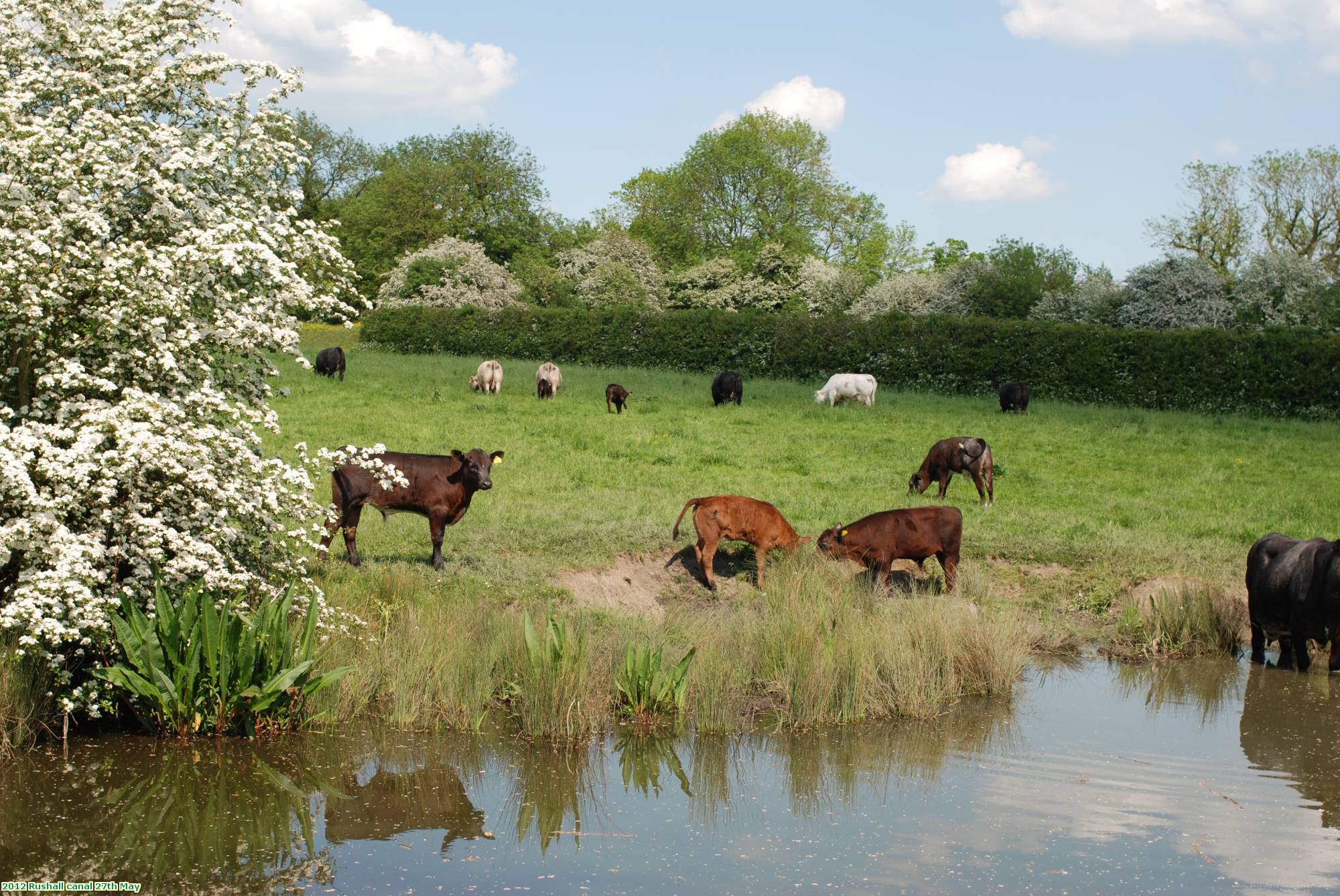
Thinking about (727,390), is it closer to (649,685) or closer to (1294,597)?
(1294,597)

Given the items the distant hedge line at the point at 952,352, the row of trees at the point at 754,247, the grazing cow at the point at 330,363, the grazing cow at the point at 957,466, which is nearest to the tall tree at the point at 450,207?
the row of trees at the point at 754,247

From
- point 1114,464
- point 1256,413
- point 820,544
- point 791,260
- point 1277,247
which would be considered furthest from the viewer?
point 791,260

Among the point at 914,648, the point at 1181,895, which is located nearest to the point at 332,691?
the point at 914,648

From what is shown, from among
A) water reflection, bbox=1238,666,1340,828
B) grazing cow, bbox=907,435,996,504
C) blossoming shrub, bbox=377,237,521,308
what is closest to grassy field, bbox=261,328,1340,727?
grazing cow, bbox=907,435,996,504

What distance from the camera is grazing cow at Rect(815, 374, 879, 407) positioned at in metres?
30.5

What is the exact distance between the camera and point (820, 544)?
528 inches

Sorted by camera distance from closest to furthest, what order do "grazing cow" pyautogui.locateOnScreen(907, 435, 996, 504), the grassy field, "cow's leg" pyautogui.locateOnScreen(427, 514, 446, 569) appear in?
1. the grassy field
2. "cow's leg" pyautogui.locateOnScreen(427, 514, 446, 569)
3. "grazing cow" pyautogui.locateOnScreen(907, 435, 996, 504)

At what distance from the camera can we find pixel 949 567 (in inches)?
520

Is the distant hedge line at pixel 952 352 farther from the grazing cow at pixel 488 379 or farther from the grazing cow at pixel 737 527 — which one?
the grazing cow at pixel 737 527

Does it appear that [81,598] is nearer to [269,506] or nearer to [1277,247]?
[269,506]

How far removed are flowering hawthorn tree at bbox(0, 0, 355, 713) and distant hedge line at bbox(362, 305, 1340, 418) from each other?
Answer: 89.8 ft

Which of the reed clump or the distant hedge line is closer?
the reed clump

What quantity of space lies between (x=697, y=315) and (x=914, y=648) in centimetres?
3290

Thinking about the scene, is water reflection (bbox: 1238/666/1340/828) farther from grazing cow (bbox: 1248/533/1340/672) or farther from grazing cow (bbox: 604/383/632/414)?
grazing cow (bbox: 604/383/632/414)
